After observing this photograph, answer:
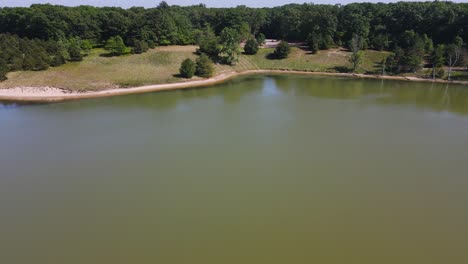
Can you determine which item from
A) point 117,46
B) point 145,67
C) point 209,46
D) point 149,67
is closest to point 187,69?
point 149,67

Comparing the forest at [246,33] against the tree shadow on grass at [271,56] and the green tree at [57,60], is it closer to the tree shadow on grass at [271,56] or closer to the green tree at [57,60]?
the green tree at [57,60]

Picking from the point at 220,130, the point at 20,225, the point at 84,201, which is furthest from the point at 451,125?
the point at 20,225

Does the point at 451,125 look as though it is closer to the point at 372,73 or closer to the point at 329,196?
the point at 329,196

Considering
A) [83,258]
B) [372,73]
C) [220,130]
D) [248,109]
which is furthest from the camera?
[372,73]

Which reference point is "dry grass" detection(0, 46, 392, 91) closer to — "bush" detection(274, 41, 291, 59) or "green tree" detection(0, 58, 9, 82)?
"green tree" detection(0, 58, 9, 82)

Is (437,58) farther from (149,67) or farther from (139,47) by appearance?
(139,47)

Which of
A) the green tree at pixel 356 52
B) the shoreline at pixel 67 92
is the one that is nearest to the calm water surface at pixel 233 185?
the shoreline at pixel 67 92

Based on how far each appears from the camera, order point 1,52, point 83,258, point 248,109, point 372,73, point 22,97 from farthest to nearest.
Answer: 1. point 372,73
2. point 1,52
3. point 22,97
4. point 248,109
5. point 83,258
